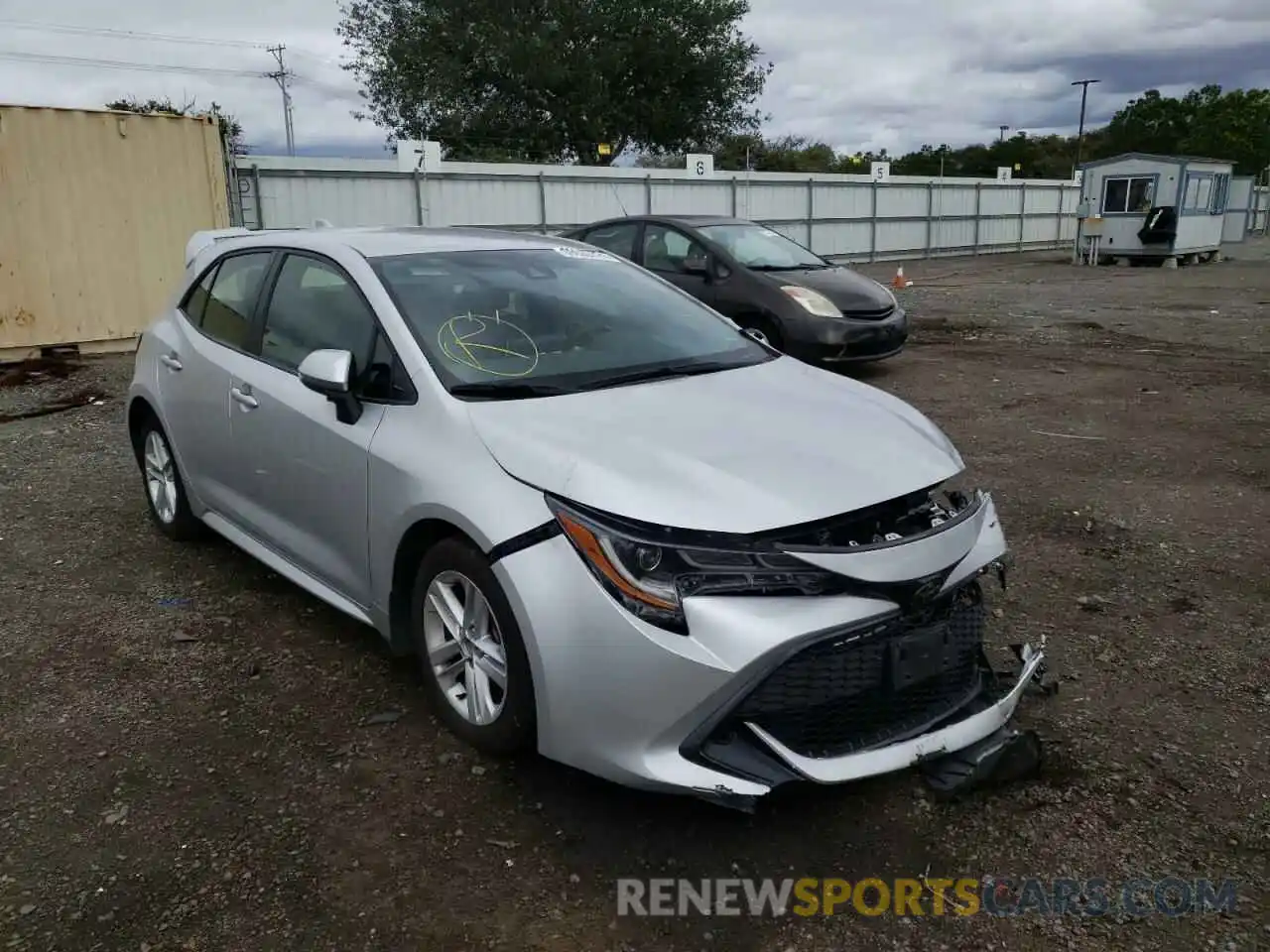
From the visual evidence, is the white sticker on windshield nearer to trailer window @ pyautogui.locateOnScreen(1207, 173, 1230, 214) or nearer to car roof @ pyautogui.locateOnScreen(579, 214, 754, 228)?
car roof @ pyautogui.locateOnScreen(579, 214, 754, 228)

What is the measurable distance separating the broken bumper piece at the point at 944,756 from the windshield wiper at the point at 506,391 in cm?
132

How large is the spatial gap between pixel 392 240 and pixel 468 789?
85.6 inches

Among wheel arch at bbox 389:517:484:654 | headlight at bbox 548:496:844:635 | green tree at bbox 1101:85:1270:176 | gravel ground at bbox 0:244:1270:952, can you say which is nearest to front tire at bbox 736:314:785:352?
gravel ground at bbox 0:244:1270:952

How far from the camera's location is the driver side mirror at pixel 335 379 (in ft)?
10.7

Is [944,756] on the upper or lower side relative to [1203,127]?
lower

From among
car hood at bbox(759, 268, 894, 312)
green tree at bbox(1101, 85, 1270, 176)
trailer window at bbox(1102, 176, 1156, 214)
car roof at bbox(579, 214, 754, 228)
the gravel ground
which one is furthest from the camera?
green tree at bbox(1101, 85, 1270, 176)

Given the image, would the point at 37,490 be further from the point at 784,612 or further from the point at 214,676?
the point at 784,612

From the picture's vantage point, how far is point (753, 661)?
8.07 ft

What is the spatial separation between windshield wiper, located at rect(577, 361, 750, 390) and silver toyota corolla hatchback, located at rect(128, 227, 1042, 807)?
1 cm

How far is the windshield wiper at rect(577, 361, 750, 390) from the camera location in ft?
11.3

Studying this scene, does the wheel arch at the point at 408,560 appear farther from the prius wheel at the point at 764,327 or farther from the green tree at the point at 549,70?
the green tree at the point at 549,70

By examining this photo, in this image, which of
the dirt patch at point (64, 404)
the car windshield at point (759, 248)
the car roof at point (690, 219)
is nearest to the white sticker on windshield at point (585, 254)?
the car windshield at point (759, 248)

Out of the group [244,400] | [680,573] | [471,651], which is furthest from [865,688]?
[244,400]

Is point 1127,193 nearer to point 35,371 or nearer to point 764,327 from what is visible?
point 764,327
